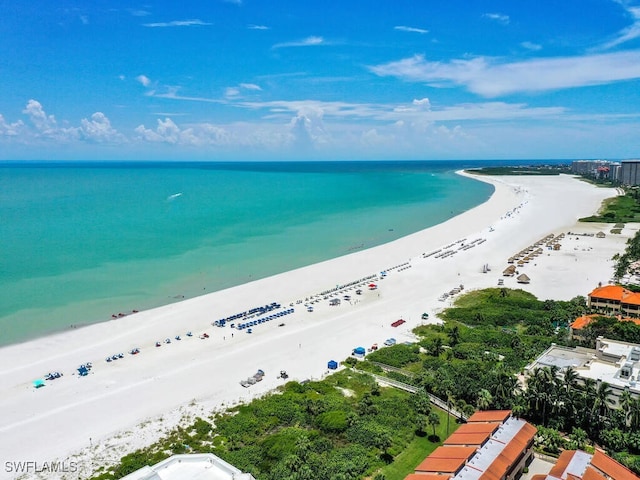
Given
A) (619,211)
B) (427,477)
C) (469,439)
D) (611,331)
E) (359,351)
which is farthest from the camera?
(619,211)

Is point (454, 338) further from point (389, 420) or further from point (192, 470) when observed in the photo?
point (192, 470)

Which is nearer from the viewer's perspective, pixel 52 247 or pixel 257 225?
pixel 52 247

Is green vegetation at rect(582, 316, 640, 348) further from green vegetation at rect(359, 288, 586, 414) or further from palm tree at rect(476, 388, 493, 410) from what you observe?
palm tree at rect(476, 388, 493, 410)

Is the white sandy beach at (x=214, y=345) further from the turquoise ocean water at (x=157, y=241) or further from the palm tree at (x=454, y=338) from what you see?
the turquoise ocean water at (x=157, y=241)

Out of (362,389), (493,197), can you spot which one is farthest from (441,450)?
(493,197)

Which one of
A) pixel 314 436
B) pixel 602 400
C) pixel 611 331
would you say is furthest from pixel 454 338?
pixel 314 436

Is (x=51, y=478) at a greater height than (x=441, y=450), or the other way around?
(x=441, y=450)

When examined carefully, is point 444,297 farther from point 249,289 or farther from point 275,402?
point 275,402
